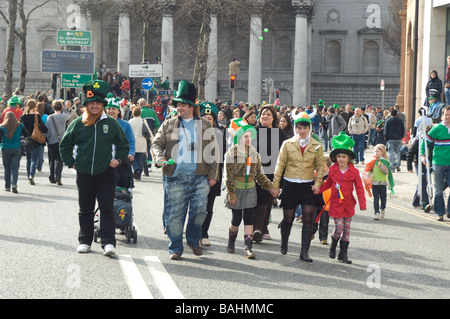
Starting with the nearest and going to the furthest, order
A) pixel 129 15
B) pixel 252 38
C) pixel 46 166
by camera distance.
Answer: pixel 46 166, pixel 252 38, pixel 129 15

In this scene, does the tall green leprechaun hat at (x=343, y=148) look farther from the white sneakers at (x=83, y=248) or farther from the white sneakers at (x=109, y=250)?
the white sneakers at (x=83, y=248)

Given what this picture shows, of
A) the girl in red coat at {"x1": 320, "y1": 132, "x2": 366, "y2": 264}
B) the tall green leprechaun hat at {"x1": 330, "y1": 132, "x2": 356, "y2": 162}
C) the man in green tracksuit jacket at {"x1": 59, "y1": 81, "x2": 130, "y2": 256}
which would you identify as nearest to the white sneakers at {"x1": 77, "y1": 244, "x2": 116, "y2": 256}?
the man in green tracksuit jacket at {"x1": 59, "y1": 81, "x2": 130, "y2": 256}

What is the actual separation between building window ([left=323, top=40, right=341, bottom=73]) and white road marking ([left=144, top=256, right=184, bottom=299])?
2432 inches

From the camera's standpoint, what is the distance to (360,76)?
229 feet

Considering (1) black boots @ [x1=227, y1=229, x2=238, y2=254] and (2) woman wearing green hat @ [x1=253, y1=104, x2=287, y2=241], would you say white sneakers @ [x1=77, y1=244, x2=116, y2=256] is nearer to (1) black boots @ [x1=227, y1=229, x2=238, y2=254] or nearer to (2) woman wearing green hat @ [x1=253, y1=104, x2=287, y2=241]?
(1) black boots @ [x1=227, y1=229, x2=238, y2=254]

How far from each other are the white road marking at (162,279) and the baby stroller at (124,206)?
1043mm

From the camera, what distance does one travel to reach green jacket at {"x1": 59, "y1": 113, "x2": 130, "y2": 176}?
9773 millimetres

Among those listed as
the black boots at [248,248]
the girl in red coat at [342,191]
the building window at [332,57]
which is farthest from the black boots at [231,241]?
the building window at [332,57]

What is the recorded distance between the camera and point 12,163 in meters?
16.7

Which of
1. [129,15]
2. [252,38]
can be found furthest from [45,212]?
[129,15]

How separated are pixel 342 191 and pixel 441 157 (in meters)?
4.89

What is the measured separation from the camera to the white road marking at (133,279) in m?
7.61
